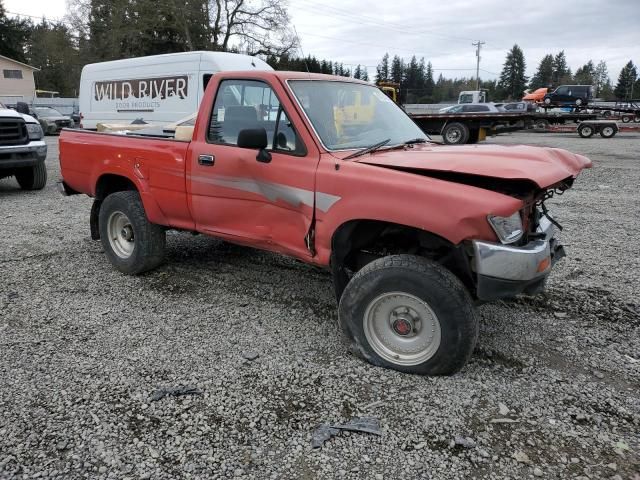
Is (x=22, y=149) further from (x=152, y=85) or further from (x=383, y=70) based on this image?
(x=383, y=70)

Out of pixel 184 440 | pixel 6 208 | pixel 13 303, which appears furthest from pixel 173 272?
pixel 6 208

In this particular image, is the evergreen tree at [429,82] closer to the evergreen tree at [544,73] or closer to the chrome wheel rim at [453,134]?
the evergreen tree at [544,73]

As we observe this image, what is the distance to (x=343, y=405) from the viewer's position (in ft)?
10.1

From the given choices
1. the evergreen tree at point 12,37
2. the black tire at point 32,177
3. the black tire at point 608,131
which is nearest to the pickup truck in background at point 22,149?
the black tire at point 32,177

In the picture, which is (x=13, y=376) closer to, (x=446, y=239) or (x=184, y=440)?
(x=184, y=440)

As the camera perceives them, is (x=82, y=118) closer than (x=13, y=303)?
No

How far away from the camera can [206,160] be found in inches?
168

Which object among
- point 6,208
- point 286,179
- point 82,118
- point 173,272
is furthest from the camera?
point 82,118

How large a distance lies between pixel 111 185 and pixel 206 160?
70.1 inches

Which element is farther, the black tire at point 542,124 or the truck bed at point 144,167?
the black tire at point 542,124

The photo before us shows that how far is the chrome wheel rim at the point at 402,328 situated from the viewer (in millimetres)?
3289

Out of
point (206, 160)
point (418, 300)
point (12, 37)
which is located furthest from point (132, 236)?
point (12, 37)

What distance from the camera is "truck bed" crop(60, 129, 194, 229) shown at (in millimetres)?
4570

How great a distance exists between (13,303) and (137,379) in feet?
6.68
